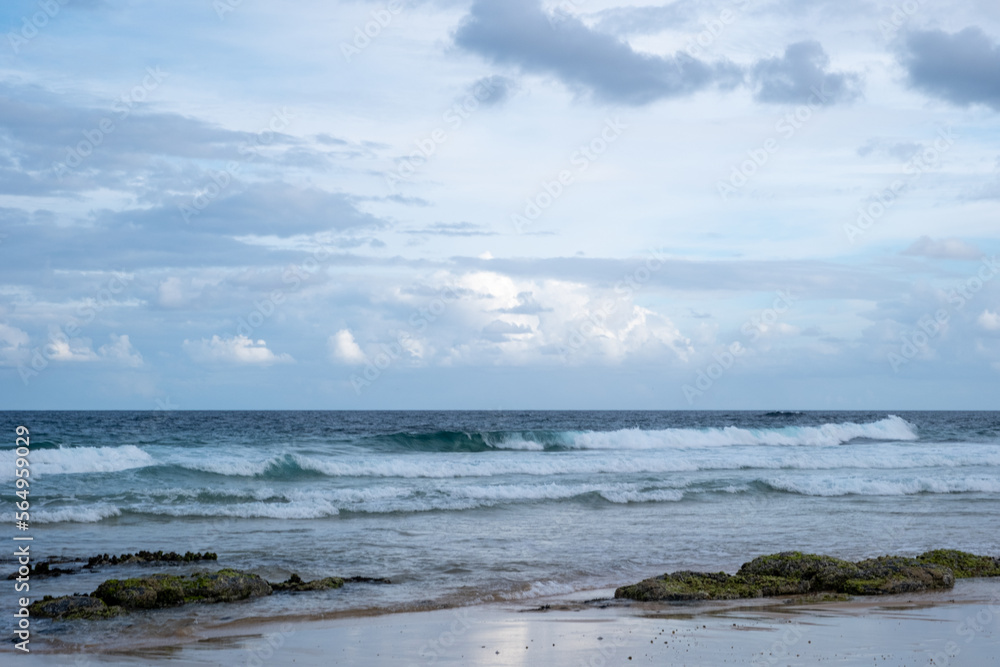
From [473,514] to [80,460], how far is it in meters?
17.3

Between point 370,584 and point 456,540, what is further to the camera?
point 456,540

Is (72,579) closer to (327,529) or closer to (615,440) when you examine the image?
(327,529)

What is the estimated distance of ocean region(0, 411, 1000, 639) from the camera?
1288 cm

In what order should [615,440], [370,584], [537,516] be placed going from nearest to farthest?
[370,584], [537,516], [615,440]

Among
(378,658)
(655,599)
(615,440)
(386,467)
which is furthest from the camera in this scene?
(615,440)

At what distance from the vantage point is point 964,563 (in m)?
12.6

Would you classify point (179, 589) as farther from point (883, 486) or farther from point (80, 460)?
point (883, 486)

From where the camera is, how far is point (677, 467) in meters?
31.3

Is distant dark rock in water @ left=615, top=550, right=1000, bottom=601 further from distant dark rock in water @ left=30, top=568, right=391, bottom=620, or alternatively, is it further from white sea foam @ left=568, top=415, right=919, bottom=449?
white sea foam @ left=568, top=415, right=919, bottom=449

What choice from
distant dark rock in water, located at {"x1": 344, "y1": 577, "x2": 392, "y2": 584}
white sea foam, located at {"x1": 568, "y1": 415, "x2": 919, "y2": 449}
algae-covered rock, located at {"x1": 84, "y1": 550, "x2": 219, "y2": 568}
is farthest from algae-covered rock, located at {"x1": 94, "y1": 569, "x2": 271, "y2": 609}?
white sea foam, located at {"x1": 568, "y1": 415, "x2": 919, "y2": 449}

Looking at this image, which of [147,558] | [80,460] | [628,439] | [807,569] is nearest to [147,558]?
[147,558]

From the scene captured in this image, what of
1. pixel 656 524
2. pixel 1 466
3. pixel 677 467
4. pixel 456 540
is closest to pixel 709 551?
pixel 656 524

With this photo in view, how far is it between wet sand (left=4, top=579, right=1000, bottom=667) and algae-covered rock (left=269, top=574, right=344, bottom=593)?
5.29 feet

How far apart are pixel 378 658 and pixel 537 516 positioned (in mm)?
12224
